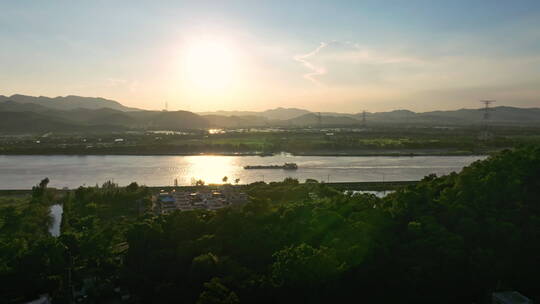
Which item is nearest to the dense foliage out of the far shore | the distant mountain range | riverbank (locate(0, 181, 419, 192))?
riverbank (locate(0, 181, 419, 192))

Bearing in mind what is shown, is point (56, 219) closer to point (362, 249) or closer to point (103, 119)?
point (362, 249)

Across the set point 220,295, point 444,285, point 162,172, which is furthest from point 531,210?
point 162,172

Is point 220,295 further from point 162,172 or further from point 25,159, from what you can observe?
point 25,159

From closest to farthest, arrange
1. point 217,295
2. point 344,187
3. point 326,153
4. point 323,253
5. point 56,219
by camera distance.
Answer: point 217,295 < point 323,253 < point 56,219 < point 344,187 < point 326,153

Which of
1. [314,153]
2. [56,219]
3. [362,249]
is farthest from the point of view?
[314,153]

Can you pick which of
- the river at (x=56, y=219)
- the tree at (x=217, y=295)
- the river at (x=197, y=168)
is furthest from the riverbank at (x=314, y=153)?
the tree at (x=217, y=295)

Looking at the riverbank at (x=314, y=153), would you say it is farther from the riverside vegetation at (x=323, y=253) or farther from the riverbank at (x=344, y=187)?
the riverside vegetation at (x=323, y=253)

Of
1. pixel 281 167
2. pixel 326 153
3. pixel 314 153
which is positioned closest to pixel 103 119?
pixel 314 153

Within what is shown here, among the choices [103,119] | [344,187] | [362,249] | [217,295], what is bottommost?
[344,187]
